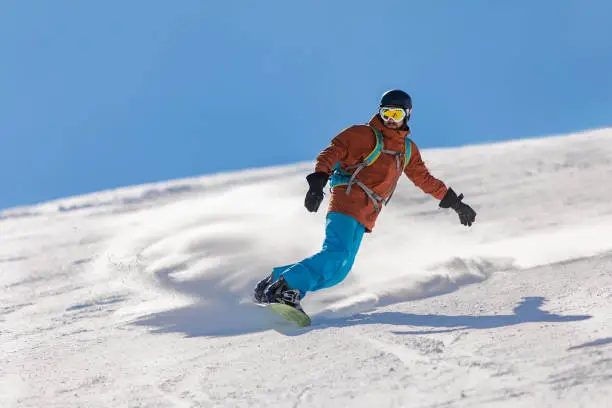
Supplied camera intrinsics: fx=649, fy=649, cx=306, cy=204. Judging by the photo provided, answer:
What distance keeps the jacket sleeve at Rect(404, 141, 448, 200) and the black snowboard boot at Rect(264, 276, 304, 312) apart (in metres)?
1.41

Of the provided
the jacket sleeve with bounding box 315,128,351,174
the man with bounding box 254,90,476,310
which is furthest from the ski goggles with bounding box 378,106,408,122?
the jacket sleeve with bounding box 315,128,351,174

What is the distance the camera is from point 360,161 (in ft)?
14.5

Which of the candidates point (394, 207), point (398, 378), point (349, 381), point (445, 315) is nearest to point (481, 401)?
point (398, 378)

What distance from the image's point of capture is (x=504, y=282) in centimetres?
435

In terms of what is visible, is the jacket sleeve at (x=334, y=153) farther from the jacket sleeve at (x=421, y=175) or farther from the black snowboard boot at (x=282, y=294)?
the black snowboard boot at (x=282, y=294)

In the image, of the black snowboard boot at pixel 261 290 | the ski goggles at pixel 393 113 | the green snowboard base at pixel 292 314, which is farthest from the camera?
the ski goggles at pixel 393 113

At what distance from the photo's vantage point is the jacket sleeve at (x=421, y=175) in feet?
15.8

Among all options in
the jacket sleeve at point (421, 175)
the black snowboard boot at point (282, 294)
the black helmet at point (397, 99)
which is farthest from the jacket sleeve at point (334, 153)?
the black snowboard boot at point (282, 294)

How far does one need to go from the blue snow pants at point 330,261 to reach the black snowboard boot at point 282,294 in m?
0.04

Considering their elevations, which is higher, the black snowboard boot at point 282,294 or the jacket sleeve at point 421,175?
the jacket sleeve at point 421,175

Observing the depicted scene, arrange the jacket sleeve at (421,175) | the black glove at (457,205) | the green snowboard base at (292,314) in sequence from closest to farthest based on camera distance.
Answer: the green snowboard base at (292,314), the jacket sleeve at (421,175), the black glove at (457,205)

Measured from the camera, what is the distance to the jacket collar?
4492mm

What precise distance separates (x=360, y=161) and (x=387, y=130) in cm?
30

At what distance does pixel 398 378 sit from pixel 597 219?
4.44 m
